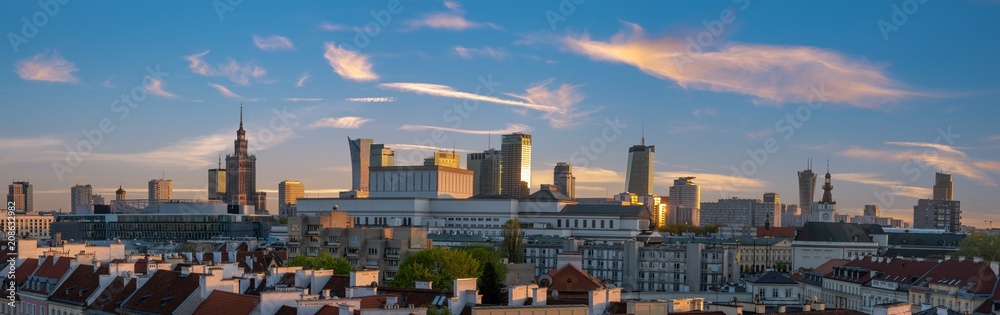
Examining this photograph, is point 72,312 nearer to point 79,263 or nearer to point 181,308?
point 79,263

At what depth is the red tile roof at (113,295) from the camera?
60.4 metres

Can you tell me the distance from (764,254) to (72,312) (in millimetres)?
148106

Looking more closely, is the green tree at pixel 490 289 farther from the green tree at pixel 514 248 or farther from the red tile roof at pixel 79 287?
the green tree at pixel 514 248

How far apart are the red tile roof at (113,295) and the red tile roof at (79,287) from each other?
74 centimetres

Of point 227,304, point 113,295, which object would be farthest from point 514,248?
point 227,304

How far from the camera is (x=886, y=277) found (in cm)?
10725

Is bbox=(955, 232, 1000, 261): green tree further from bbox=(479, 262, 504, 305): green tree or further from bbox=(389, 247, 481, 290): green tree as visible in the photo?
bbox=(479, 262, 504, 305): green tree

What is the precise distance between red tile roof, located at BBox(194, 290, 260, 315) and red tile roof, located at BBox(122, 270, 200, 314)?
164cm

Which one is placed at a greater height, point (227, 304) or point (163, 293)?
point (227, 304)

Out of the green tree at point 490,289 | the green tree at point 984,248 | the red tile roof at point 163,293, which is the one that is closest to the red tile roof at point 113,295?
the red tile roof at point 163,293

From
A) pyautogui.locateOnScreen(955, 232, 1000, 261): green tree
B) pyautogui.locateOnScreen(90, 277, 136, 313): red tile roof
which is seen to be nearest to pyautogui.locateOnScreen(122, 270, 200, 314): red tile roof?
pyautogui.locateOnScreen(90, 277, 136, 313): red tile roof

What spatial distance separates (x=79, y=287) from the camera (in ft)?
213

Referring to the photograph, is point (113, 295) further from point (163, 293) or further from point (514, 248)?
point (514, 248)

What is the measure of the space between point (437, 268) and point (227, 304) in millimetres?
48906
